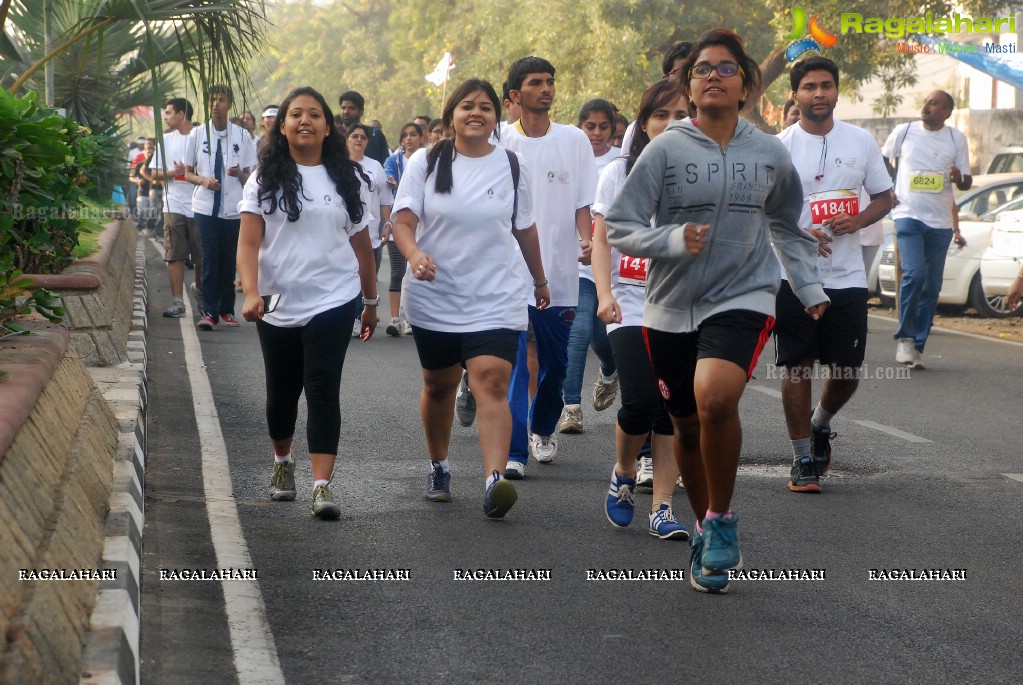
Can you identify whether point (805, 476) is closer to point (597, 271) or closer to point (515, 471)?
point (515, 471)

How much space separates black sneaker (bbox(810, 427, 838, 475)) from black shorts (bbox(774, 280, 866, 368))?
413mm

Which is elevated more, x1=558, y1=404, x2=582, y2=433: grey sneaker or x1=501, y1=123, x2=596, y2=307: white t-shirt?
x1=501, y1=123, x2=596, y2=307: white t-shirt

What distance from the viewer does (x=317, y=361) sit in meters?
6.71

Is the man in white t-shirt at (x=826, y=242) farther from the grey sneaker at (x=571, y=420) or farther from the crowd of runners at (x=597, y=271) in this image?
the grey sneaker at (x=571, y=420)

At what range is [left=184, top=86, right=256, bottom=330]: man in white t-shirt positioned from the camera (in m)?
14.1

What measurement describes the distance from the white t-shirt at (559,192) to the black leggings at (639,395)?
137 centimetres

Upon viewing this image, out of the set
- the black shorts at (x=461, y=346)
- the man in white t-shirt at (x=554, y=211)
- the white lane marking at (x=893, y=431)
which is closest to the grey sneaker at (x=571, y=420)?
the man in white t-shirt at (x=554, y=211)

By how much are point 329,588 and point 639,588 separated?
1.10 metres

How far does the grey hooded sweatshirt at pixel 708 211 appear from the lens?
541 cm

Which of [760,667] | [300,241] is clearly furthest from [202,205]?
[760,667]

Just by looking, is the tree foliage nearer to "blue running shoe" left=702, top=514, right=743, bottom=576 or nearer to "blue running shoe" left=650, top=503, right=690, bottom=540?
"blue running shoe" left=650, top=503, right=690, bottom=540

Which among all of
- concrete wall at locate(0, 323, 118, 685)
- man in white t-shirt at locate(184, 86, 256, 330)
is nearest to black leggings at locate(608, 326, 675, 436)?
concrete wall at locate(0, 323, 118, 685)

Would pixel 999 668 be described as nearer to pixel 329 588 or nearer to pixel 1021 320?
pixel 329 588

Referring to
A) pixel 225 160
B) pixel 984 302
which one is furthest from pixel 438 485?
pixel 984 302
